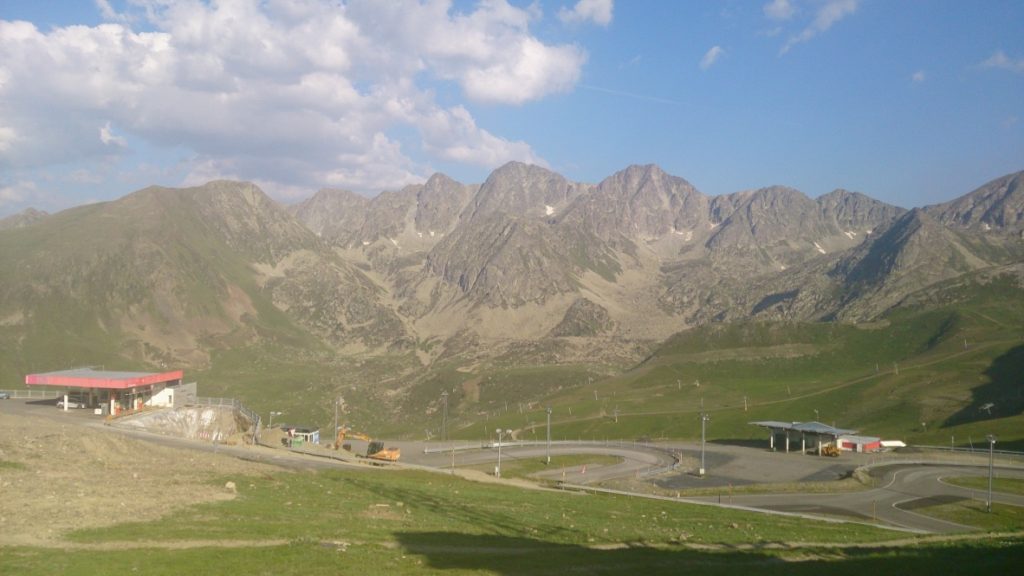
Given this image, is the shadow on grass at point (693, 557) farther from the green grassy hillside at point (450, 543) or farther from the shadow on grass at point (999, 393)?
the shadow on grass at point (999, 393)

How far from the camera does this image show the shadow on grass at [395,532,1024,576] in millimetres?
24375

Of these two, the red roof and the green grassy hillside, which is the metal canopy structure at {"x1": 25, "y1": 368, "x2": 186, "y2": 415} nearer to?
the red roof

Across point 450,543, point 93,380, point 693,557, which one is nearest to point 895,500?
point 693,557

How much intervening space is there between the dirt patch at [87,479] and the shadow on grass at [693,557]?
41.5 feet

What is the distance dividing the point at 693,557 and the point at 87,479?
31.3 meters

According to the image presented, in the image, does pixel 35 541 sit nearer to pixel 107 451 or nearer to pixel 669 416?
pixel 107 451

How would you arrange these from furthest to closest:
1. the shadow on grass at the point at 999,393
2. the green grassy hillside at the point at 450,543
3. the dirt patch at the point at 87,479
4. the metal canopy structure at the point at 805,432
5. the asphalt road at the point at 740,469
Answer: the shadow on grass at the point at 999,393 → the metal canopy structure at the point at 805,432 → the asphalt road at the point at 740,469 → the dirt patch at the point at 87,479 → the green grassy hillside at the point at 450,543

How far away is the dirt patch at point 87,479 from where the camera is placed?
92.9 ft

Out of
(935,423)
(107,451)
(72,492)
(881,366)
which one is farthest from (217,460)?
(881,366)

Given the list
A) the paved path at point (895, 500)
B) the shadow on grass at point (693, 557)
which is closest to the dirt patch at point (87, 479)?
the shadow on grass at point (693, 557)

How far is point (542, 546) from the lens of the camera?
29562 millimetres

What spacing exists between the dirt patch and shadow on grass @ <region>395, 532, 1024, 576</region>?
41.5ft

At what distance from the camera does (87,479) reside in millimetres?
37438

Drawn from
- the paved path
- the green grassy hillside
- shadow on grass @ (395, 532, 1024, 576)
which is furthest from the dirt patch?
the paved path
